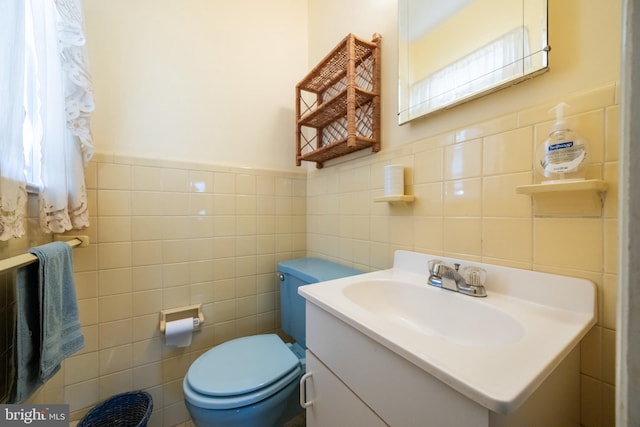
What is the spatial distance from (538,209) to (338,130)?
96 cm

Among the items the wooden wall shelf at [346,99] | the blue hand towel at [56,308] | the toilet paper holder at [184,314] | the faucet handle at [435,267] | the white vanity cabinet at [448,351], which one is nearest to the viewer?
the white vanity cabinet at [448,351]

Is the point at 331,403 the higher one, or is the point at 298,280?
the point at 298,280

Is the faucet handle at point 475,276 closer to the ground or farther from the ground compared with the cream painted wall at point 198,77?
closer to the ground

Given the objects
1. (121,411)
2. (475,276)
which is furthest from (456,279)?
(121,411)

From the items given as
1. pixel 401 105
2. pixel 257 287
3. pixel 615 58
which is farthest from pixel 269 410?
pixel 615 58

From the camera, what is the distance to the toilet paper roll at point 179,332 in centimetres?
115

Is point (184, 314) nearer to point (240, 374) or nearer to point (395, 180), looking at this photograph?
point (240, 374)

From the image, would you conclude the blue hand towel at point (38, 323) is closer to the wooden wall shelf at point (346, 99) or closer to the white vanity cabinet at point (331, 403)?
the white vanity cabinet at point (331, 403)

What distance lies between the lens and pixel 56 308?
0.72 m

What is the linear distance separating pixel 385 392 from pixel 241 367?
665 mm

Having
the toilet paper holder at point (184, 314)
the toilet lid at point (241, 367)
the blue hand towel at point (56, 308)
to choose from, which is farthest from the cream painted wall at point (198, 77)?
the toilet lid at point (241, 367)

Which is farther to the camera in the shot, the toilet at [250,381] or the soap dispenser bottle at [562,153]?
the toilet at [250,381]

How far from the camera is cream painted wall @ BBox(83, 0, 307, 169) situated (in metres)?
1.12

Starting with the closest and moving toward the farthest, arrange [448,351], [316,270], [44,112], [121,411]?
[448,351] → [44,112] → [121,411] → [316,270]
